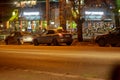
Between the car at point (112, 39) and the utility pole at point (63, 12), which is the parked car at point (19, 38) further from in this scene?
the car at point (112, 39)

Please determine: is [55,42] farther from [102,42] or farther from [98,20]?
[98,20]

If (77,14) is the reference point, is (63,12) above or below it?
above

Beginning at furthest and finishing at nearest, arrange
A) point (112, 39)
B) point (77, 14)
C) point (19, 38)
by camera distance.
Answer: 1. point (19, 38)
2. point (77, 14)
3. point (112, 39)

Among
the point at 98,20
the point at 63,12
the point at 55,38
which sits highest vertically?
the point at 63,12

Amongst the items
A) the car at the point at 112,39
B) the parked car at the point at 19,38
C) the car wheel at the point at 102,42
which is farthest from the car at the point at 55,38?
the parked car at the point at 19,38

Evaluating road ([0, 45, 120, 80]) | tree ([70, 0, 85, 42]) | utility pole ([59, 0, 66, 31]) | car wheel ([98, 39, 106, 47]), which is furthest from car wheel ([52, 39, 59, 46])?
road ([0, 45, 120, 80])

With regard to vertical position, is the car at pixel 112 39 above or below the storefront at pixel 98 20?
below

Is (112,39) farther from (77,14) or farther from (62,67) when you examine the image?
(62,67)

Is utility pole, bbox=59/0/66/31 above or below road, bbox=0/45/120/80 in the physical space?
above

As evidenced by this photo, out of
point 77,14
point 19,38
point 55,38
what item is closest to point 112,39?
point 55,38

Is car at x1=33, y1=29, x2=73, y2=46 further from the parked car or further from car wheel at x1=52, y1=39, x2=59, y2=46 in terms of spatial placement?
the parked car

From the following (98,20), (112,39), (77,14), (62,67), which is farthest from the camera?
(98,20)

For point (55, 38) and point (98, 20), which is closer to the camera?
point (55, 38)

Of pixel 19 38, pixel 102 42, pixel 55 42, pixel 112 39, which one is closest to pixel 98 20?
pixel 19 38
